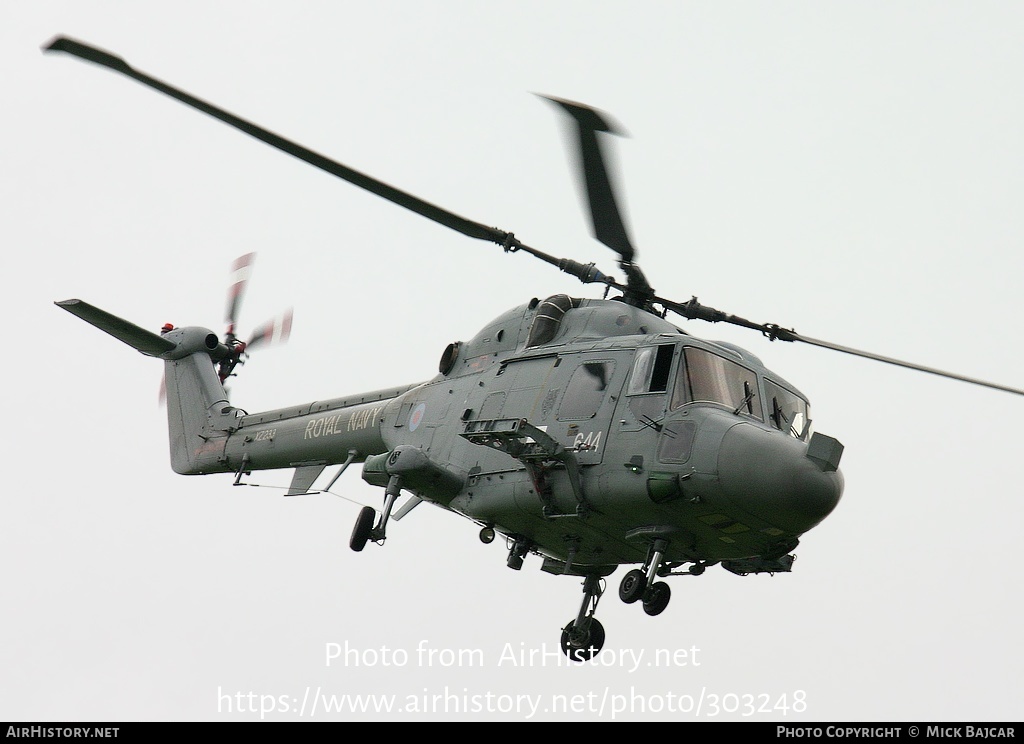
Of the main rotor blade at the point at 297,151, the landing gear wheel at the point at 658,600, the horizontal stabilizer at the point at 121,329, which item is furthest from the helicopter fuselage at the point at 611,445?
the horizontal stabilizer at the point at 121,329

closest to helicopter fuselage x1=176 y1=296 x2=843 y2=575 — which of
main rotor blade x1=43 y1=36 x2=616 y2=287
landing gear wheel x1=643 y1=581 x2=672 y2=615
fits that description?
landing gear wheel x1=643 y1=581 x2=672 y2=615

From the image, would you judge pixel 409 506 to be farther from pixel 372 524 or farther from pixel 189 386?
pixel 189 386

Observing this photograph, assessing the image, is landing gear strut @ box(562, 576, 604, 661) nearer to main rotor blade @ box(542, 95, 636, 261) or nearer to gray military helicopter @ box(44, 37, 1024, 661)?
gray military helicopter @ box(44, 37, 1024, 661)

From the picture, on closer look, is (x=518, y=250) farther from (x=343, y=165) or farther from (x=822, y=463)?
(x=822, y=463)

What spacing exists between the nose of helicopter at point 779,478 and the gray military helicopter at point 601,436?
2 cm

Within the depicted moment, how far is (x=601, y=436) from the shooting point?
1512 centimetres

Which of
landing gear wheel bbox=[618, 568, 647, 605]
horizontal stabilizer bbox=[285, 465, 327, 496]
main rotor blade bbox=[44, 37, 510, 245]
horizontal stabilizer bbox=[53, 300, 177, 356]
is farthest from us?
horizontal stabilizer bbox=[53, 300, 177, 356]

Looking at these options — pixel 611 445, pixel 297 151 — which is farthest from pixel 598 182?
pixel 297 151

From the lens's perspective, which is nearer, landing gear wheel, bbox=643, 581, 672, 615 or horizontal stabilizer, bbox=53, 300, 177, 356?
landing gear wheel, bbox=643, 581, 672, 615

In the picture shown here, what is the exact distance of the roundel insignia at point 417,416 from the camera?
17844mm

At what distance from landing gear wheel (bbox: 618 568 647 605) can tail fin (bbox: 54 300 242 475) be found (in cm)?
911

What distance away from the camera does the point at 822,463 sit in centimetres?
1391

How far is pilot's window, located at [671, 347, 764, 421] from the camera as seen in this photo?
14.8 meters

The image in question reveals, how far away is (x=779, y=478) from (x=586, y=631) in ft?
13.2
